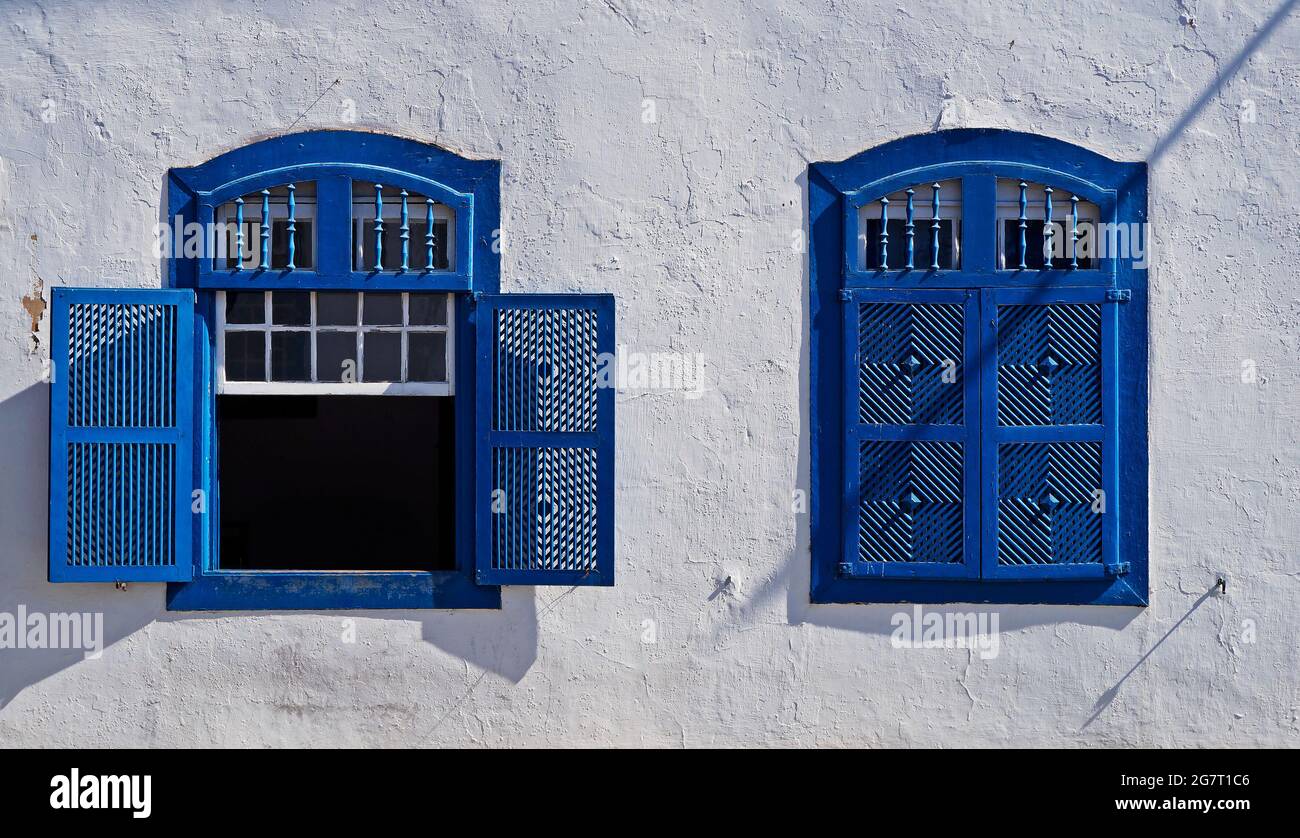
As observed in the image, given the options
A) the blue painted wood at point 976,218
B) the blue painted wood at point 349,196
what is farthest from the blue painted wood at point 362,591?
the blue painted wood at point 976,218

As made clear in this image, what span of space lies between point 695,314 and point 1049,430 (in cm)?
147

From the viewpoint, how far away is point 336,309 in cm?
439

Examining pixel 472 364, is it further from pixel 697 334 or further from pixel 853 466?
pixel 853 466

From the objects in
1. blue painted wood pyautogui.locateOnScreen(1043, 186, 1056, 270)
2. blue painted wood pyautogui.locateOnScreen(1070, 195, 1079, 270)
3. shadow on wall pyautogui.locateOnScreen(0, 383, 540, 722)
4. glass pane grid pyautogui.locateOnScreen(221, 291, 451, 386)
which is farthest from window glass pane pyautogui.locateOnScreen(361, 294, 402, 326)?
blue painted wood pyautogui.locateOnScreen(1070, 195, 1079, 270)

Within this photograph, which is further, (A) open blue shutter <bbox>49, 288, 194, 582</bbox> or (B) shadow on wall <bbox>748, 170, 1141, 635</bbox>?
(B) shadow on wall <bbox>748, 170, 1141, 635</bbox>

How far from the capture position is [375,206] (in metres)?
4.36

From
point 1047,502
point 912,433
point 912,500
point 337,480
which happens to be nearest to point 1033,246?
point 912,433

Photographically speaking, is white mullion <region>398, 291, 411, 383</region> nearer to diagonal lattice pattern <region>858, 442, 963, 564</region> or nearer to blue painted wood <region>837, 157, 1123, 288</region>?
blue painted wood <region>837, 157, 1123, 288</region>

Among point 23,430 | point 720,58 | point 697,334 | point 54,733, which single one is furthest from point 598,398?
point 54,733

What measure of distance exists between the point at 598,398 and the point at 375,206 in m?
1.20

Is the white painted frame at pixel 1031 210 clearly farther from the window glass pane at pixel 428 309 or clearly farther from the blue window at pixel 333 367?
the window glass pane at pixel 428 309

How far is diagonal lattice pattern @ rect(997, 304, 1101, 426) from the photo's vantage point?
430 cm

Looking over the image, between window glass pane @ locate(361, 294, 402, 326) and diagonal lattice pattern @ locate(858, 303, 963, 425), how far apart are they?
6.10 ft

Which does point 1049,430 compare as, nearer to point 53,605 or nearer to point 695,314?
point 695,314
